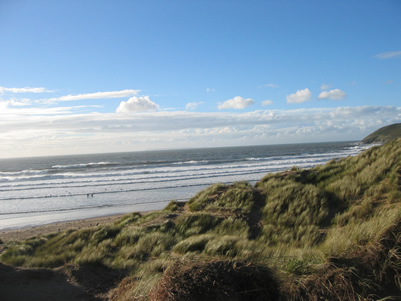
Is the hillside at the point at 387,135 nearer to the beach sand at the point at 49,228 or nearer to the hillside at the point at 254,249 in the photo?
the hillside at the point at 254,249

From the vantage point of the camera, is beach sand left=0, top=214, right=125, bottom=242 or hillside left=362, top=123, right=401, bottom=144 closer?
beach sand left=0, top=214, right=125, bottom=242

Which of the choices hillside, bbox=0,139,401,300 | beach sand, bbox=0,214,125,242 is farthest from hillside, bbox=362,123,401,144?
beach sand, bbox=0,214,125,242

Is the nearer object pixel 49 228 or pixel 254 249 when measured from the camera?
pixel 254 249

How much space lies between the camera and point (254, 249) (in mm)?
5848

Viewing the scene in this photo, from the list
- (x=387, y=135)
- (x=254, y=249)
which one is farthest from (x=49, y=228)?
(x=387, y=135)

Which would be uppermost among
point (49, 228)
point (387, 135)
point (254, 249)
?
point (387, 135)

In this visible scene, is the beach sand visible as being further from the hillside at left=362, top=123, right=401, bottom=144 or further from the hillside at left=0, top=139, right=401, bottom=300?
the hillside at left=362, top=123, right=401, bottom=144

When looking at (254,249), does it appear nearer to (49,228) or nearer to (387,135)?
(49,228)

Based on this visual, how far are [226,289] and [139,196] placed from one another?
21376mm

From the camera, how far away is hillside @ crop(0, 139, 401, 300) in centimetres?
376

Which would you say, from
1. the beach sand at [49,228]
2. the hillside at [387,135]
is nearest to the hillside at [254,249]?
the beach sand at [49,228]

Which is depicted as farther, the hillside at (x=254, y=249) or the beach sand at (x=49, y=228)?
the beach sand at (x=49, y=228)

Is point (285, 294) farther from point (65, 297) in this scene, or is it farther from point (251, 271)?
point (65, 297)

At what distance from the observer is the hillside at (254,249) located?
3762 mm
